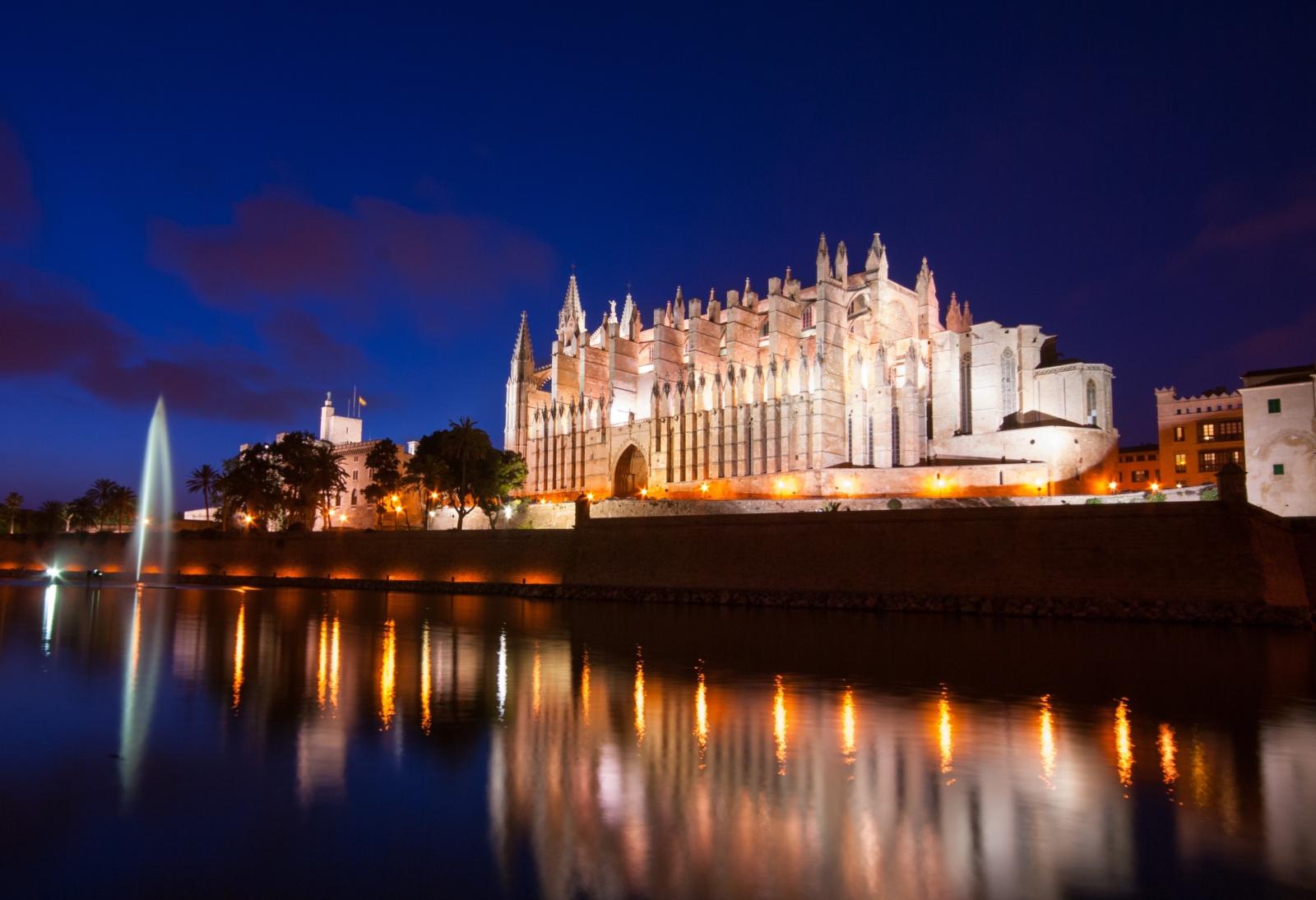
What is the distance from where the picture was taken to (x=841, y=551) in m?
29.7

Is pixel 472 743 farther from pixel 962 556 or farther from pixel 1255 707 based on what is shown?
pixel 962 556

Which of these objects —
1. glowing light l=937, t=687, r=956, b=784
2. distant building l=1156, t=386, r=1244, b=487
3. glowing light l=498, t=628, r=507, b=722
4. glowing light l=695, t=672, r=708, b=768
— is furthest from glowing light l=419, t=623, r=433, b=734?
distant building l=1156, t=386, r=1244, b=487

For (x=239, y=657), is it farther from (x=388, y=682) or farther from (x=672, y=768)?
(x=672, y=768)

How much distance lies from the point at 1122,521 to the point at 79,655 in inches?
985

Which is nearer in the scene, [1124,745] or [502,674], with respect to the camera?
[1124,745]

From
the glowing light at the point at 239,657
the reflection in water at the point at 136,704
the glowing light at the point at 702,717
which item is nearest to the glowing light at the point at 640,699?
the glowing light at the point at 702,717

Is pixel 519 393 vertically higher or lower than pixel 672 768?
higher

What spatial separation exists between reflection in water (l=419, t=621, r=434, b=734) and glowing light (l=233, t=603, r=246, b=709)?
2.40 meters

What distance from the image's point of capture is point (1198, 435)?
157 feet

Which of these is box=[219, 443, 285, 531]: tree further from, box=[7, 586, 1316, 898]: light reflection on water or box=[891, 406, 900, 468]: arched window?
box=[7, 586, 1316, 898]: light reflection on water

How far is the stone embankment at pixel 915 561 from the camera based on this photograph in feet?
77.4

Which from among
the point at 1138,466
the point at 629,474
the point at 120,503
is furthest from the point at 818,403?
the point at 120,503

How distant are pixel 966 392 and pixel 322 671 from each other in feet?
133

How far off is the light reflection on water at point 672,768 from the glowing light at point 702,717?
8cm
